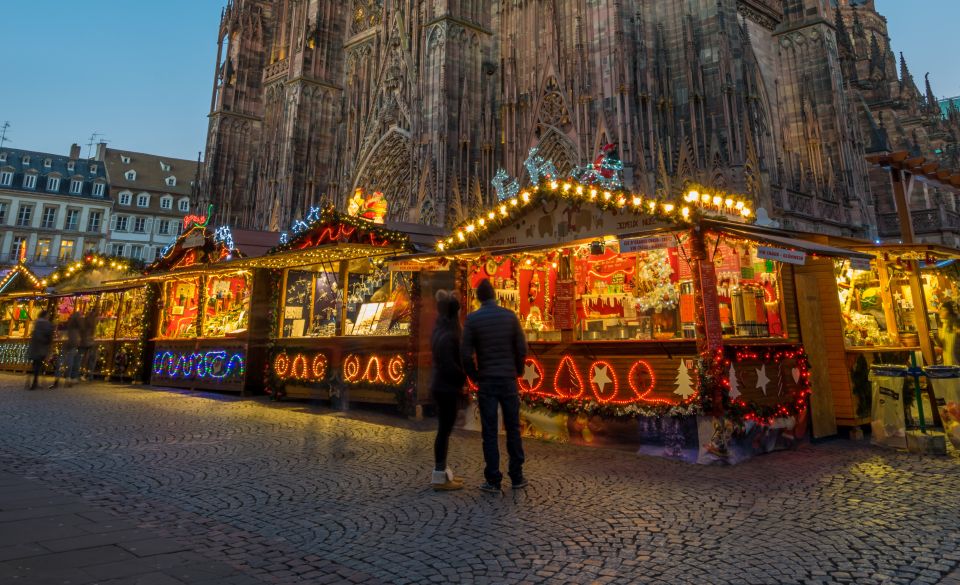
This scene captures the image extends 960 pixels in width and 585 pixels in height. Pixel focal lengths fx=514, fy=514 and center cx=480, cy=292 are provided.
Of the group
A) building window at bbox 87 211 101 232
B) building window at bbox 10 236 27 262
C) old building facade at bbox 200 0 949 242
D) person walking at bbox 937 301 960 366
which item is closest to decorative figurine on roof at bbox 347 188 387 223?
old building facade at bbox 200 0 949 242

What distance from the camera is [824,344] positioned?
7469mm

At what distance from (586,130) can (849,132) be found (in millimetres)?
11031

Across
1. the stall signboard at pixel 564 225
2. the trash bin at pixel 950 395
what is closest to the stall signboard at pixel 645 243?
the stall signboard at pixel 564 225

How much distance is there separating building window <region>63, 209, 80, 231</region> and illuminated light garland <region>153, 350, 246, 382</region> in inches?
1602

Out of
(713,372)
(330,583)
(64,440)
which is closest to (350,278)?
(64,440)

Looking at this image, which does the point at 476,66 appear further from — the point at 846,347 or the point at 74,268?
the point at 846,347

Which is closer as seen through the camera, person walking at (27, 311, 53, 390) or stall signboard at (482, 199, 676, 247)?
stall signboard at (482, 199, 676, 247)

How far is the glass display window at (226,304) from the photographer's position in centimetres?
1270

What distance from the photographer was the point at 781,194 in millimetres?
18578

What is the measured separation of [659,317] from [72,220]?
54178 millimetres

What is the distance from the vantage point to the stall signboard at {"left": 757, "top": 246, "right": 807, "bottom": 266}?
5805 mm

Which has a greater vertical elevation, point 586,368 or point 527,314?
point 527,314

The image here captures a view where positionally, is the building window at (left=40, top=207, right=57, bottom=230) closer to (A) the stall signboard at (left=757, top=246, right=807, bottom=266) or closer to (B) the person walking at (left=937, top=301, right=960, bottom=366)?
(A) the stall signboard at (left=757, top=246, right=807, bottom=266)

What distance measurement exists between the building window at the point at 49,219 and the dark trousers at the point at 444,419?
5387 cm
